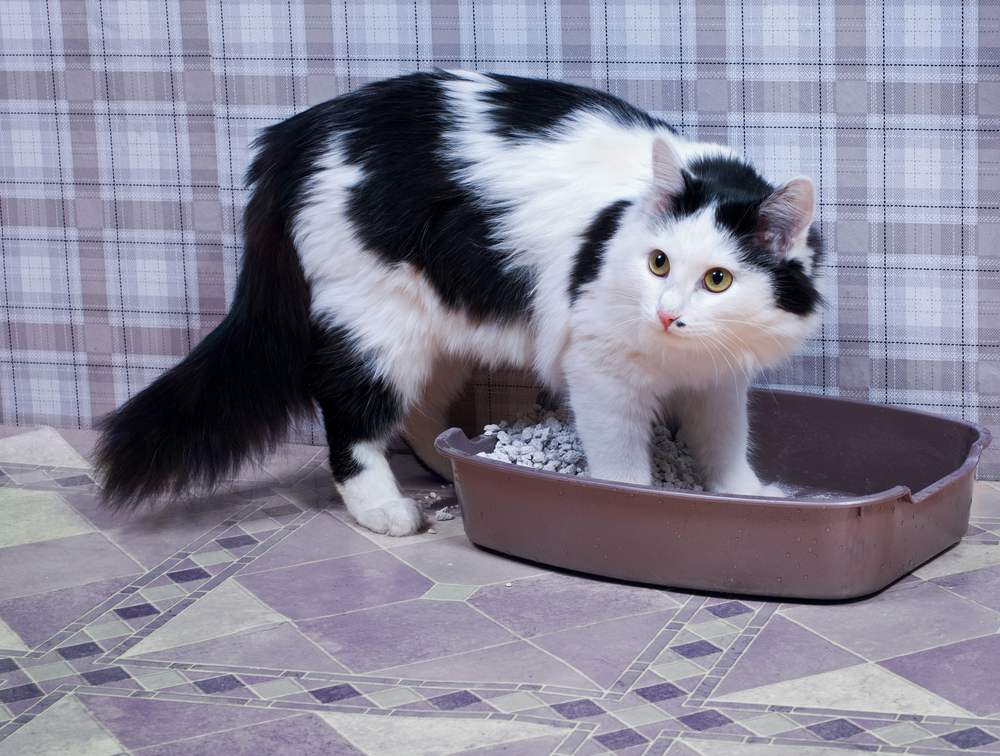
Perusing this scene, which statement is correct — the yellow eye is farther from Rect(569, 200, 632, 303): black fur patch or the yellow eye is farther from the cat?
Rect(569, 200, 632, 303): black fur patch

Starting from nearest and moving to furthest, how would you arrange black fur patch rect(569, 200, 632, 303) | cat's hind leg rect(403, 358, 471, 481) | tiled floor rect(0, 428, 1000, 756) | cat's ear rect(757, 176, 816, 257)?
tiled floor rect(0, 428, 1000, 756) → cat's ear rect(757, 176, 816, 257) → black fur patch rect(569, 200, 632, 303) → cat's hind leg rect(403, 358, 471, 481)

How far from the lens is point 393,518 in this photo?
2861mm

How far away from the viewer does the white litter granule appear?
2.91m

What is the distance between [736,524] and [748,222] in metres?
0.53

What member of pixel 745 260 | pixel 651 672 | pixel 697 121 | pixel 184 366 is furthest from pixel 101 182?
pixel 651 672

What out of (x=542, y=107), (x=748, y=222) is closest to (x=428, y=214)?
Answer: (x=542, y=107)

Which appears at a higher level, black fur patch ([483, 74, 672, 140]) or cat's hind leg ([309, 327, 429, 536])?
black fur patch ([483, 74, 672, 140])

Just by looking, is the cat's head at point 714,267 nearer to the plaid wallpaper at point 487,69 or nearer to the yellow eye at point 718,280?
the yellow eye at point 718,280

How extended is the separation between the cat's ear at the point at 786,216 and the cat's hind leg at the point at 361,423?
81cm

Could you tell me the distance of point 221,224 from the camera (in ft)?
11.2

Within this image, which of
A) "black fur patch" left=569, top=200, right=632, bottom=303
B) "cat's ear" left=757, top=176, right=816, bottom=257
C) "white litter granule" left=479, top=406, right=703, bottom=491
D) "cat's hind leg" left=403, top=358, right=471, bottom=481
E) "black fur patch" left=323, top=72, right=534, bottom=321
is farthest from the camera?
"cat's hind leg" left=403, top=358, right=471, bottom=481

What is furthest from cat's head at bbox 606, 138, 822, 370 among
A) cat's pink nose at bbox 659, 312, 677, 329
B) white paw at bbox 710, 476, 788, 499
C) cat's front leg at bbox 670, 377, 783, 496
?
white paw at bbox 710, 476, 788, 499

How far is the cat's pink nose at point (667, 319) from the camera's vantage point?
93.8 inches

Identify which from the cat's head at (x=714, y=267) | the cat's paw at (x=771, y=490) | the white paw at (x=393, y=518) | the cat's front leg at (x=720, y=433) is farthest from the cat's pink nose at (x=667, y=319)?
the white paw at (x=393, y=518)
